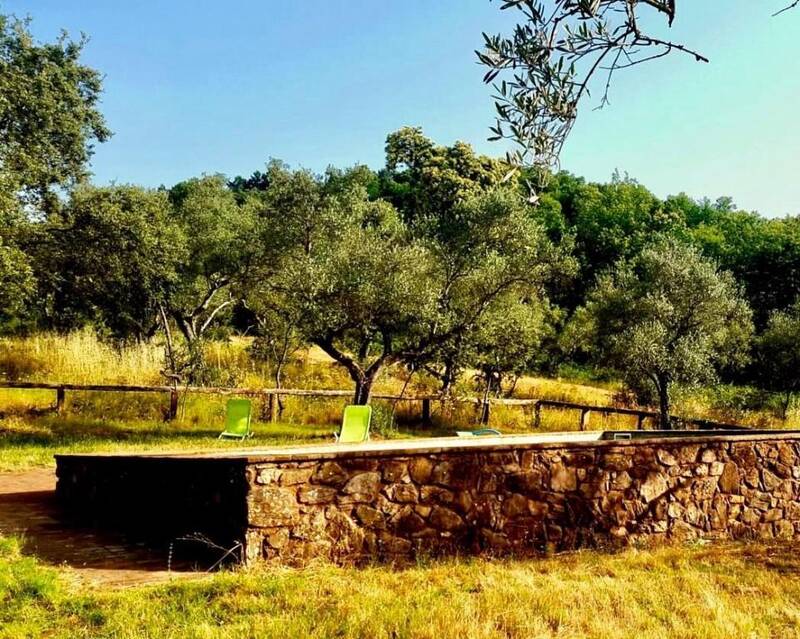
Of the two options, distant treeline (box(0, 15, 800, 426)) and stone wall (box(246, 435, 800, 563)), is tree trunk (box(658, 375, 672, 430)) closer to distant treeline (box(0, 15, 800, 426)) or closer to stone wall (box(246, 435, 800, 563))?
distant treeline (box(0, 15, 800, 426))

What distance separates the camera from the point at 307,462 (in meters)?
5.41

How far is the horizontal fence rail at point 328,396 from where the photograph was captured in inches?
549

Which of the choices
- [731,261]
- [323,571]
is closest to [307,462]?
[323,571]

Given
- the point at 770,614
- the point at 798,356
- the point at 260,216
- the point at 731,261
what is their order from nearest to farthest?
the point at 770,614 < the point at 260,216 < the point at 798,356 < the point at 731,261

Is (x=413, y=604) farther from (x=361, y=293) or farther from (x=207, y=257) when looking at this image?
(x=207, y=257)

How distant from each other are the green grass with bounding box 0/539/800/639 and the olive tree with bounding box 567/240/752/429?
12.0 metres

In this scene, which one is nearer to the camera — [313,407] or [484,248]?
[484,248]

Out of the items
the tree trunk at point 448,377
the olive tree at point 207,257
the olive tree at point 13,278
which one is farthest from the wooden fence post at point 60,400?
the tree trunk at point 448,377

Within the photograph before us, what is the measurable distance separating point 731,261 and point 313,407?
29066 mm

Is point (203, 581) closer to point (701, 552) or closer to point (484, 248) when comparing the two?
point (701, 552)

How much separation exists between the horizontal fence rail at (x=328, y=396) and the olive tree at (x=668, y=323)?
932 millimetres

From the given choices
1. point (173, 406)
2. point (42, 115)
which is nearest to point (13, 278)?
point (42, 115)

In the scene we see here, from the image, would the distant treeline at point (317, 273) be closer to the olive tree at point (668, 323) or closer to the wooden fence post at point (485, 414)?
the olive tree at point (668, 323)

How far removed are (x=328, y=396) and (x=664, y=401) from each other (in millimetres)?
8724
